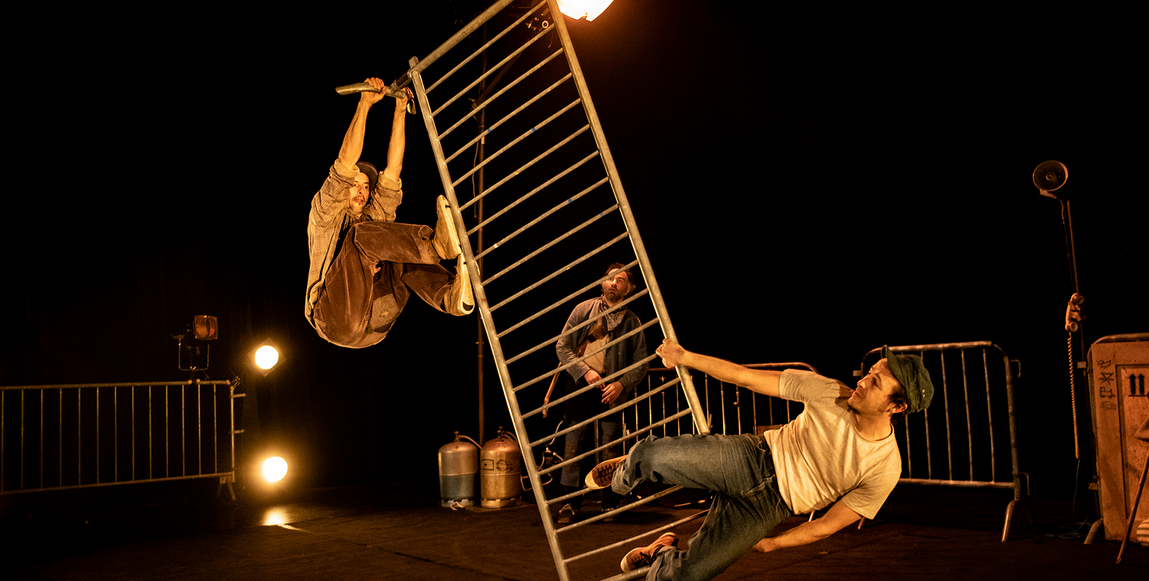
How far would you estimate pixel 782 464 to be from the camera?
2.58 meters

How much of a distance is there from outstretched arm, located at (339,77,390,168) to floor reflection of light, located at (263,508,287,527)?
304cm

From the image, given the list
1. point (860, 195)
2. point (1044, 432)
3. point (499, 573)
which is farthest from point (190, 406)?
point (1044, 432)

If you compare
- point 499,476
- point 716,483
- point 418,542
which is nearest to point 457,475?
point 499,476

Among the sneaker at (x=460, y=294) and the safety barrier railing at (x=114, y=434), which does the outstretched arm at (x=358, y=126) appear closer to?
the sneaker at (x=460, y=294)

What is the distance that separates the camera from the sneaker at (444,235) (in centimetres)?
266

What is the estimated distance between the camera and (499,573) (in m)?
3.43

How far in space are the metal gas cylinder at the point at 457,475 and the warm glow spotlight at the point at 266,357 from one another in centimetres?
165

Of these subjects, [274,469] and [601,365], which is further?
[274,469]

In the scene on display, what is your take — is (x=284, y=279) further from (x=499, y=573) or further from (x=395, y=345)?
(x=499, y=573)

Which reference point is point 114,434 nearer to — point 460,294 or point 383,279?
point 383,279

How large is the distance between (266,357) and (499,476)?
216 centimetres

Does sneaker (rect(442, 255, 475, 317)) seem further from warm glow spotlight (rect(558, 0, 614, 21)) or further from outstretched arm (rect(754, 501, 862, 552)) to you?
warm glow spotlight (rect(558, 0, 614, 21))

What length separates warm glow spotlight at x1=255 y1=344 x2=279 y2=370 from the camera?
239 inches

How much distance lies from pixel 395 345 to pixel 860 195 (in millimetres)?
4128
